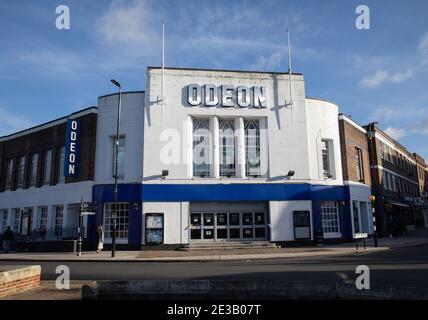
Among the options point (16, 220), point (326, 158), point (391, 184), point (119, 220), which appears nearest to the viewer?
point (119, 220)

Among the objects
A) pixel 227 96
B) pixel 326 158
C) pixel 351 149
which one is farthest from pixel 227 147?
pixel 351 149

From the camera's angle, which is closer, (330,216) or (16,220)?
(330,216)

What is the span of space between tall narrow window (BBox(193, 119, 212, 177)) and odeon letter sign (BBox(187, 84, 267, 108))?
1.56 m

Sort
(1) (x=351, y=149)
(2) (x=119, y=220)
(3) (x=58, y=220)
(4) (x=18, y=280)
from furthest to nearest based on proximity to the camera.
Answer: (1) (x=351, y=149) → (3) (x=58, y=220) → (2) (x=119, y=220) → (4) (x=18, y=280)

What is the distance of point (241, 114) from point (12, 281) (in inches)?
842

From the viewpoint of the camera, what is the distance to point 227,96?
2825 centimetres

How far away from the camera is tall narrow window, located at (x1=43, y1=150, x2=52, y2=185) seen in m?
32.4

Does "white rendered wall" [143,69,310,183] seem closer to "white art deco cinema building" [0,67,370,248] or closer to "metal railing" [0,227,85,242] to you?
"white art deco cinema building" [0,67,370,248]

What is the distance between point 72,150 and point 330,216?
795 inches

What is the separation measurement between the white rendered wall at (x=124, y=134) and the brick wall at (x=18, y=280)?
56.8 ft

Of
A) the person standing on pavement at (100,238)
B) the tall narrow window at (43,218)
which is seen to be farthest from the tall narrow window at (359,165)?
the tall narrow window at (43,218)

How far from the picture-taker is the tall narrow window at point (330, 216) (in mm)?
29250

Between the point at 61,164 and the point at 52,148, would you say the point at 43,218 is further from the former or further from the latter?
the point at 52,148
